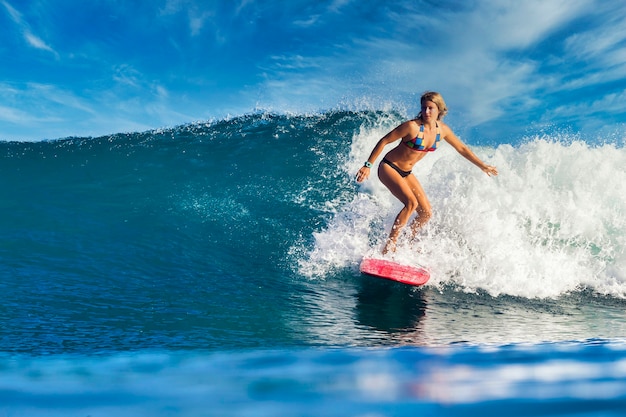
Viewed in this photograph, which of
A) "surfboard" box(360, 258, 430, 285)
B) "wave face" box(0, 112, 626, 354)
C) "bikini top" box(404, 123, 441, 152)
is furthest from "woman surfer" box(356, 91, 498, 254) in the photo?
"surfboard" box(360, 258, 430, 285)

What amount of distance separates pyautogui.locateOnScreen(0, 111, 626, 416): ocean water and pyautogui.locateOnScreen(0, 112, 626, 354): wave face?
4 centimetres

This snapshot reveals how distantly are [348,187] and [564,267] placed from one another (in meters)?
3.88

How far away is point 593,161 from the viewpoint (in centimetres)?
895

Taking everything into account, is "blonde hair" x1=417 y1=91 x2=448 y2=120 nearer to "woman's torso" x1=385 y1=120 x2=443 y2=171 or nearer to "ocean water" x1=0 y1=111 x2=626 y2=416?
"woman's torso" x1=385 y1=120 x2=443 y2=171

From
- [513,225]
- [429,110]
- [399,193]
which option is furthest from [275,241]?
[513,225]

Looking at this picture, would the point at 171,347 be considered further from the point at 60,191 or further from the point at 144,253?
the point at 60,191

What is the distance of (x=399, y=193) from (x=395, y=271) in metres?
0.99

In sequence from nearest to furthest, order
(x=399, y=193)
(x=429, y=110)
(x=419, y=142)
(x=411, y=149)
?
(x=429, y=110)
(x=419, y=142)
(x=411, y=149)
(x=399, y=193)

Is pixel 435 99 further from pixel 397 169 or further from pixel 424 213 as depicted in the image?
pixel 424 213

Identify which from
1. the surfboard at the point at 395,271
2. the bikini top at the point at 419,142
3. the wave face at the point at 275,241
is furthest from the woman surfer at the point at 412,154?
the surfboard at the point at 395,271

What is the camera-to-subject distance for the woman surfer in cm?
535

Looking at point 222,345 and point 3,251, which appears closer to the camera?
point 222,345

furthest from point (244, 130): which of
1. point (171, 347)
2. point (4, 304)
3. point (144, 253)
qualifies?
point (171, 347)

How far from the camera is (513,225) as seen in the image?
6512 millimetres
